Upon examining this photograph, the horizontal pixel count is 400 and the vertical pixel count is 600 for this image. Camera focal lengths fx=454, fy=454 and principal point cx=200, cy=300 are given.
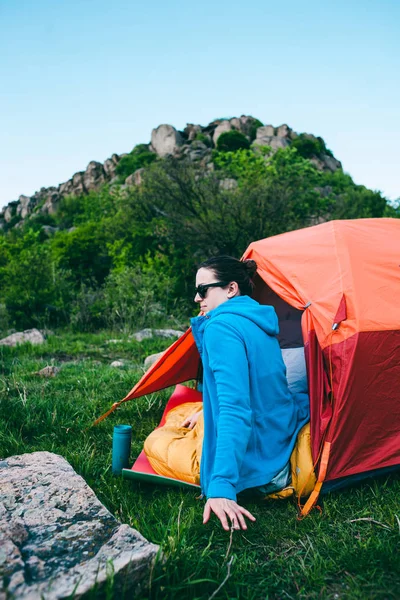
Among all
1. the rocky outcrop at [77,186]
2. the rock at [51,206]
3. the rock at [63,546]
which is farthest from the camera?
the rocky outcrop at [77,186]

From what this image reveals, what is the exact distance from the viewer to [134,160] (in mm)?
48719

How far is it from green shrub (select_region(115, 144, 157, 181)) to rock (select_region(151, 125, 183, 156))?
4.50 ft

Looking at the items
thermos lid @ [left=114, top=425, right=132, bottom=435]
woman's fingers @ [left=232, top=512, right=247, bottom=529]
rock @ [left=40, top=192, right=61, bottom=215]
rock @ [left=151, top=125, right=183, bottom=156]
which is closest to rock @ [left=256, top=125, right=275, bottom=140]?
rock @ [left=151, top=125, right=183, bottom=156]

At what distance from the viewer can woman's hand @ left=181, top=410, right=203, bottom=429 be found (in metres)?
3.16

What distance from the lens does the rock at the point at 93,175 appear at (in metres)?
54.6

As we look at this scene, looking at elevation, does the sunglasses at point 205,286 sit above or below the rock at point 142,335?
above

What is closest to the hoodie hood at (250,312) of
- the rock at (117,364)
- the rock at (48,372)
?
the rock at (48,372)

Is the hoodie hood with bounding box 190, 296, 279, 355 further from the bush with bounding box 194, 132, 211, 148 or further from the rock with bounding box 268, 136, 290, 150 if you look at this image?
the bush with bounding box 194, 132, 211, 148

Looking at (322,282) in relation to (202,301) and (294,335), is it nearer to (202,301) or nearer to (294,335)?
(202,301)

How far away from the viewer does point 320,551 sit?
203 cm

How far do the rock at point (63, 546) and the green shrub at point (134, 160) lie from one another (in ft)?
150

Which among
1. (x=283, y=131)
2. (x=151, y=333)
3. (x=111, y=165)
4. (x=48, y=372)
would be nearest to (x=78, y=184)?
(x=111, y=165)

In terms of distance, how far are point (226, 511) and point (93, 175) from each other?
189 ft

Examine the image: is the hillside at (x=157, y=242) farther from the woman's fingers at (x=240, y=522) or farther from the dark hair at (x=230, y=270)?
the woman's fingers at (x=240, y=522)
